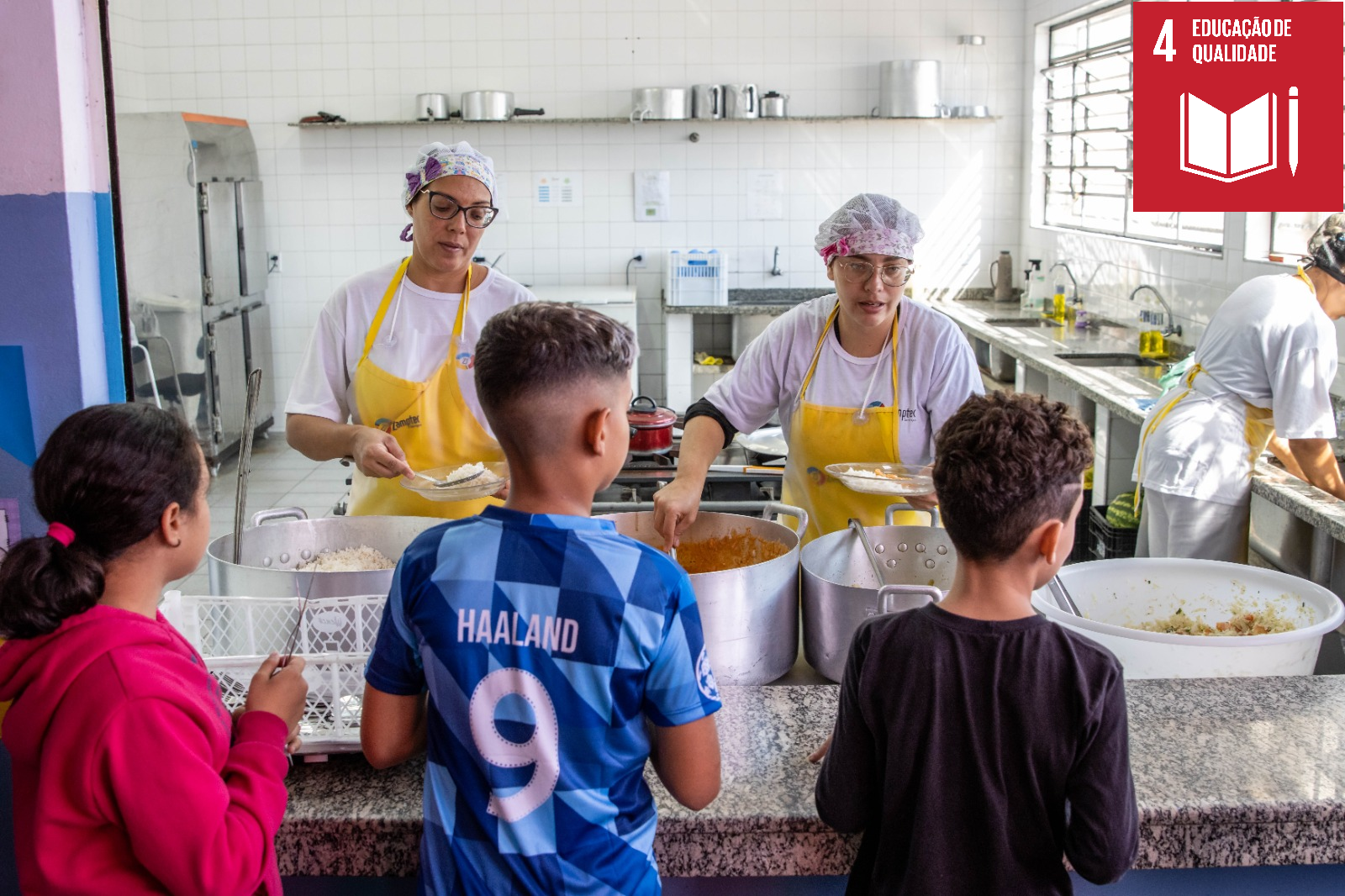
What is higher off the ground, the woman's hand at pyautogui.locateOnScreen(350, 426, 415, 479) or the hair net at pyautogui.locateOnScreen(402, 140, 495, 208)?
the hair net at pyautogui.locateOnScreen(402, 140, 495, 208)

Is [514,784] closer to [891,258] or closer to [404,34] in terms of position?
[891,258]

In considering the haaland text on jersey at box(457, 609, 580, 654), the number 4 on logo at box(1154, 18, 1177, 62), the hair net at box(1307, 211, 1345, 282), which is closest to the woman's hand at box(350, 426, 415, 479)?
the haaland text on jersey at box(457, 609, 580, 654)

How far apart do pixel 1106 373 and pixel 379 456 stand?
11.5ft

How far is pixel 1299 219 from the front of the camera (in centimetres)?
432

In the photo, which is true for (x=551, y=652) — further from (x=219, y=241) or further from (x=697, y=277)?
(x=219, y=241)

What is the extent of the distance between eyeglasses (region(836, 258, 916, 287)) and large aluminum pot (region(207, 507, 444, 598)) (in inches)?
38.4

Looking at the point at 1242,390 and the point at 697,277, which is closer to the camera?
the point at 1242,390

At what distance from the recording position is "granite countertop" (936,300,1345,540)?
3000 millimetres

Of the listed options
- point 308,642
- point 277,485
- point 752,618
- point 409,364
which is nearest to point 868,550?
point 752,618

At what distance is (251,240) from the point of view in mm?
7203

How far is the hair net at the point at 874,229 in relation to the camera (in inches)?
90.0

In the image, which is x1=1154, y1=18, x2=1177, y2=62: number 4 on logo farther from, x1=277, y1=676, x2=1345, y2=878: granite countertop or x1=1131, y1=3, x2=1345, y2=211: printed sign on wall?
x1=277, y1=676, x2=1345, y2=878: granite countertop

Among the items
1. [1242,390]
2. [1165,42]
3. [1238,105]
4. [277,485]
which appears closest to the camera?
[1242,390]

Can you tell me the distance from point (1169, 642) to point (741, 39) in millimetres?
6258
